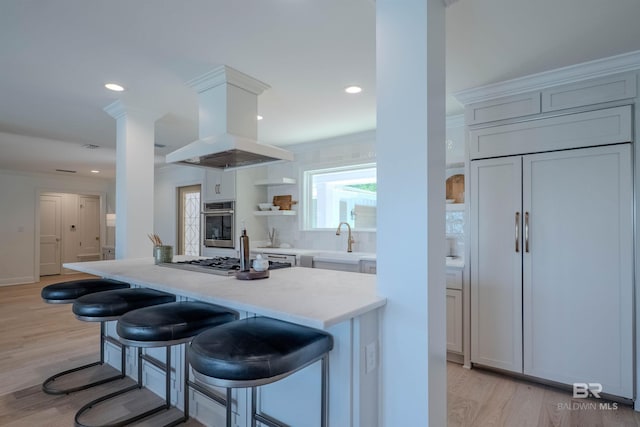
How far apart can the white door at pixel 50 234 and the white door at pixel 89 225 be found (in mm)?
460

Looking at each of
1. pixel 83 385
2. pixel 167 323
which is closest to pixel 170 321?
pixel 167 323

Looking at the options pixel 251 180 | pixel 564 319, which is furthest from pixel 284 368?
pixel 251 180

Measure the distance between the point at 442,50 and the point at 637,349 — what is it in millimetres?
2390

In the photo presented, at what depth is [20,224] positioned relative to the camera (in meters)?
7.14

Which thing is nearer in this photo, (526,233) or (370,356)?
(370,356)

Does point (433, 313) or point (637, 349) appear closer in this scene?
point (433, 313)

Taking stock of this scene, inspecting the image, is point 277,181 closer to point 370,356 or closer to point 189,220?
point 189,220

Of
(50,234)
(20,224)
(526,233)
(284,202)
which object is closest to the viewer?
(526,233)

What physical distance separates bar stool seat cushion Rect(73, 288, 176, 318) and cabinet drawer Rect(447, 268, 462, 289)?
7.50 feet

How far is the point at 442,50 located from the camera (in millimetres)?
1495

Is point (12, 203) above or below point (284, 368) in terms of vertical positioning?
above

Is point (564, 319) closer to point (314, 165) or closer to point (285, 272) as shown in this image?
point (285, 272)

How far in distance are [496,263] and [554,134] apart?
109 centimetres

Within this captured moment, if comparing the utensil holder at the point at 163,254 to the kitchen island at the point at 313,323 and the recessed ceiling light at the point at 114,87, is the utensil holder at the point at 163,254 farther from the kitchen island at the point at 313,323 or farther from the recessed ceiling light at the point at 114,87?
the recessed ceiling light at the point at 114,87
